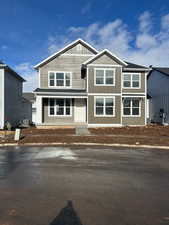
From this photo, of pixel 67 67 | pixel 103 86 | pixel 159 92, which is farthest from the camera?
pixel 159 92

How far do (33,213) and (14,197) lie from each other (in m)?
0.99

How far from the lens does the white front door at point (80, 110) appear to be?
22750 millimetres

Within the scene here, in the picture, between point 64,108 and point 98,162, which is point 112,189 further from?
point 64,108

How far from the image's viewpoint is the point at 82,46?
22781mm

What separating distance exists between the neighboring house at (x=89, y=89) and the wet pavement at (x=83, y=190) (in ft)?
39.1

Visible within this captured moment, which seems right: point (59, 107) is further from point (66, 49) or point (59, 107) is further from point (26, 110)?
point (26, 110)

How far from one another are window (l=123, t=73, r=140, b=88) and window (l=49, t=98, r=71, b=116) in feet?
21.2

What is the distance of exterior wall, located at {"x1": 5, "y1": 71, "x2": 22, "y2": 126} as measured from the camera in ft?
67.0

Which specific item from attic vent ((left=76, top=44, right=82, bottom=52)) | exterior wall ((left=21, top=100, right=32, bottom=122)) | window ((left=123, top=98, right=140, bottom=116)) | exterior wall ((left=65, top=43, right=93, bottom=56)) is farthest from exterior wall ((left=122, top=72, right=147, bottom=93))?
exterior wall ((left=21, top=100, right=32, bottom=122))

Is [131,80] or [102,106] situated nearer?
[102,106]

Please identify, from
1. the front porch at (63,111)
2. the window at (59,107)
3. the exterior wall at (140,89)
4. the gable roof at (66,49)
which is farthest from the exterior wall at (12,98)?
the exterior wall at (140,89)

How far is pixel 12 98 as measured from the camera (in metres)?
22.5

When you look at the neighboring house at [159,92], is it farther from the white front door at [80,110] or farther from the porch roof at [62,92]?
the porch roof at [62,92]

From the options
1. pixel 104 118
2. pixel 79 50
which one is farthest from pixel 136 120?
pixel 79 50
